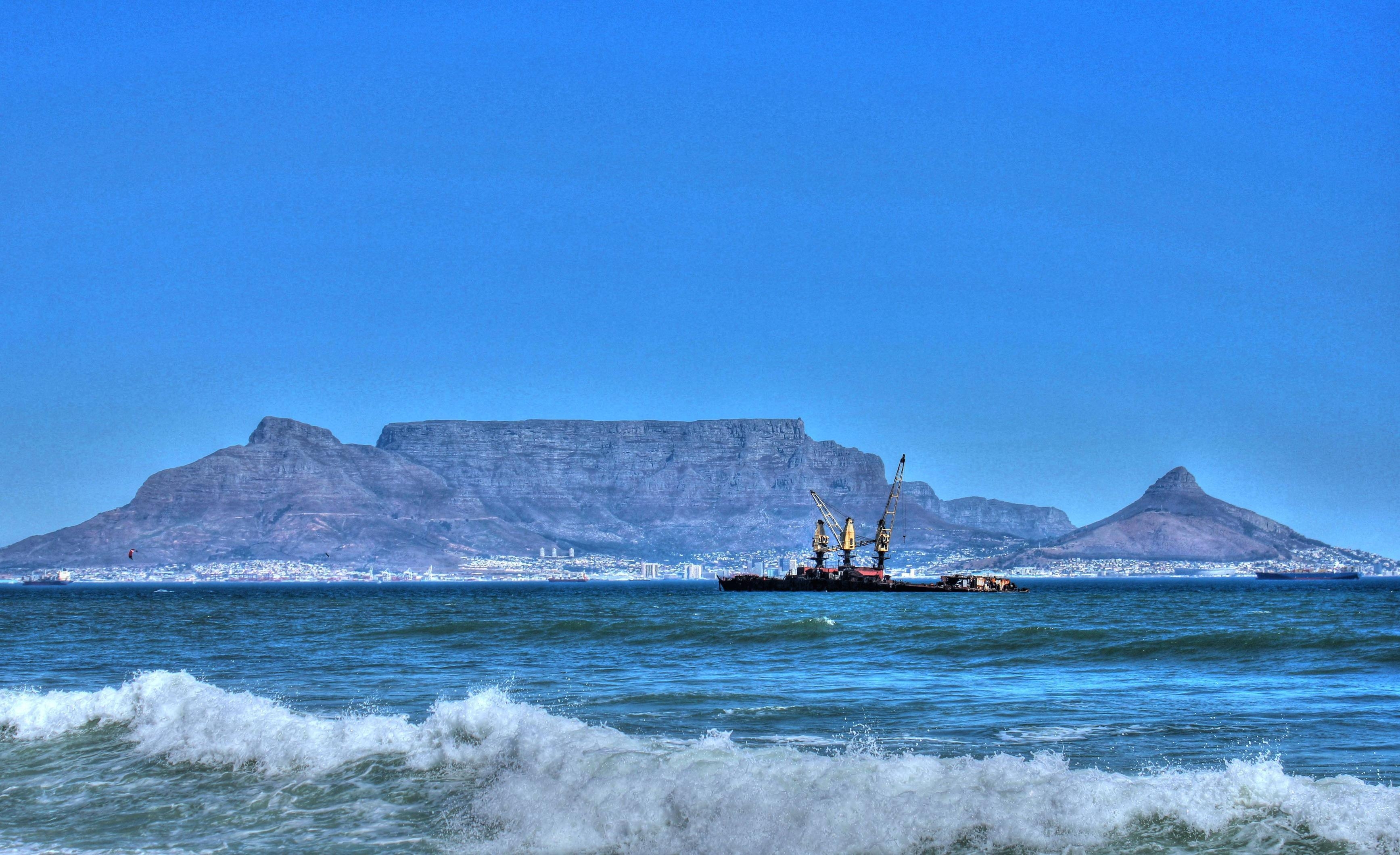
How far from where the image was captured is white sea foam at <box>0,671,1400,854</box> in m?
14.8

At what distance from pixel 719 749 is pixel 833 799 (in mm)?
3798

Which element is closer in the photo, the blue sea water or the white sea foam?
the white sea foam

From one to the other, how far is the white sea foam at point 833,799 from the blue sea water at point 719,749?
1.6 inches

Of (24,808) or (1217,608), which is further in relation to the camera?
(1217,608)

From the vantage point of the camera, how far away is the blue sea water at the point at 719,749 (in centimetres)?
1516

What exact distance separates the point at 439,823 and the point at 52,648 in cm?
4509

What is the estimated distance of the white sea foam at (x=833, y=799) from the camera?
48.4 feet

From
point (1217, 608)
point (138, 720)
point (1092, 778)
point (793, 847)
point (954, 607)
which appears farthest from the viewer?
point (954, 607)

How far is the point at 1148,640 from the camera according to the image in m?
48.0

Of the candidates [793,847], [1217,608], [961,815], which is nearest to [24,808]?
[793,847]

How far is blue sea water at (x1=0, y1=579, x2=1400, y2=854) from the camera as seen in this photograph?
15.2 metres

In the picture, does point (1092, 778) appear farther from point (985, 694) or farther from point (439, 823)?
point (985, 694)

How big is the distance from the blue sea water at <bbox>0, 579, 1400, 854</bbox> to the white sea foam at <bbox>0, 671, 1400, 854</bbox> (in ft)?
0.14

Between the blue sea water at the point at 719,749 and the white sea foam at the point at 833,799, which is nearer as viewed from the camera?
the white sea foam at the point at 833,799
